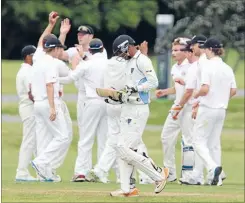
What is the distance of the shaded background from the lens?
41188 millimetres

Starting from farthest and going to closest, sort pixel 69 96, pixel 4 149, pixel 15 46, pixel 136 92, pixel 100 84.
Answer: pixel 15 46, pixel 69 96, pixel 4 149, pixel 100 84, pixel 136 92

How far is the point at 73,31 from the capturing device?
61.2 metres

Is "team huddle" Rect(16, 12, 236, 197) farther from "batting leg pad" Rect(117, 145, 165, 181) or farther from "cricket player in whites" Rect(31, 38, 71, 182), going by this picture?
"batting leg pad" Rect(117, 145, 165, 181)

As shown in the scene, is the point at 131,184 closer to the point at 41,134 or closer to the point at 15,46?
the point at 41,134

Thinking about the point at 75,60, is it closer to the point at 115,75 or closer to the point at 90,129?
Result: the point at 90,129

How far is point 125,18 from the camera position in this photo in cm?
6016

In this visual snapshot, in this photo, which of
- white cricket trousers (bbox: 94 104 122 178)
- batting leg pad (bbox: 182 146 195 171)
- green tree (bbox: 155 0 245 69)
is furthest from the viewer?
green tree (bbox: 155 0 245 69)

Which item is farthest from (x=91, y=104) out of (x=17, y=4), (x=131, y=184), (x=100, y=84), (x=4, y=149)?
(x=17, y=4)

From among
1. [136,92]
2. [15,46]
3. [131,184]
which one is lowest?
[15,46]

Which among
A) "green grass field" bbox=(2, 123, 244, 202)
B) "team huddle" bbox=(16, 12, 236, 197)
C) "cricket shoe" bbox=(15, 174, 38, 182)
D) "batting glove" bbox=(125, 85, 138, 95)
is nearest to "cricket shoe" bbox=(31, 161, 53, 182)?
"team huddle" bbox=(16, 12, 236, 197)

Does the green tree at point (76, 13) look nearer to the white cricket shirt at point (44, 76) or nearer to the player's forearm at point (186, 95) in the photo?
the player's forearm at point (186, 95)

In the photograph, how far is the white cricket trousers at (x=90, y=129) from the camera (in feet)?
61.8

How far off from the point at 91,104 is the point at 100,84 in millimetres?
416

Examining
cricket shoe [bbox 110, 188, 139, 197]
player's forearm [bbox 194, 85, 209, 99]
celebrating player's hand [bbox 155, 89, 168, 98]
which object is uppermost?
player's forearm [bbox 194, 85, 209, 99]
